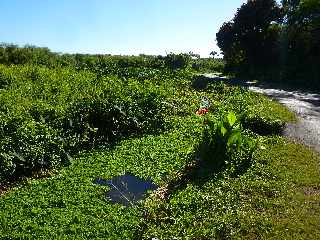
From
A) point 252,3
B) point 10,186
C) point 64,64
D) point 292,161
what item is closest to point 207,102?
point 292,161

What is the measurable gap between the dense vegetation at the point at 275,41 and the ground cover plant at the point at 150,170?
57.3 feet

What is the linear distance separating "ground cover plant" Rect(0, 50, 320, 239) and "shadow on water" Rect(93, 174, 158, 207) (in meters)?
0.21

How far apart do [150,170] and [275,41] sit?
31.2 metres

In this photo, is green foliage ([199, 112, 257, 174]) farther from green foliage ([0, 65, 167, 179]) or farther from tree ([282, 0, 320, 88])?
tree ([282, 0, 320, 88])

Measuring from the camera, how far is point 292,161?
12.8 m

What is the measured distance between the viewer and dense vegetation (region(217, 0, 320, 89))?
1378 inches

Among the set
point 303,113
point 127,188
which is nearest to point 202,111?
point 303,113

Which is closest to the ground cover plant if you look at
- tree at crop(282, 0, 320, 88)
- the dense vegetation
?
tree at crop(282, 0, 320, 88)

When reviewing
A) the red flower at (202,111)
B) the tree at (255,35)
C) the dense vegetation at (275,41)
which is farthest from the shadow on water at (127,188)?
the tree at (255,35)

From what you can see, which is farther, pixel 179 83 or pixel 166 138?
pixel 179 83

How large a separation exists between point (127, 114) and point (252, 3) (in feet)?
97.2

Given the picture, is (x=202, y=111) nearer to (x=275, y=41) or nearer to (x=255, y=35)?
(x=275, y=41)

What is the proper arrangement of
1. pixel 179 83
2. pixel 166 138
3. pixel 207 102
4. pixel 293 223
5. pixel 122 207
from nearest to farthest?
pixel 293 223 < pixel 122 207 < pixel 166 138 < pixel 207 102 < pixel 179 83

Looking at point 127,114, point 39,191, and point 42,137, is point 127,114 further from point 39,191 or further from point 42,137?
point 39,191
